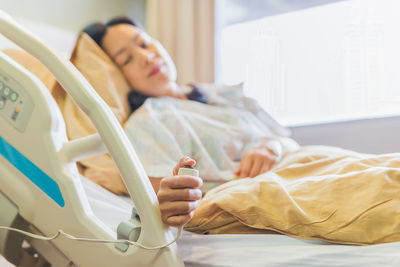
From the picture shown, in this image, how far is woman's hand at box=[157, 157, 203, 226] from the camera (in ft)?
1.95

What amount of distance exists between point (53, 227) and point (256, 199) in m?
0.35

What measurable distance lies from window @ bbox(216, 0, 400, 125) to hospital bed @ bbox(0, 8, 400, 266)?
52.4 inches

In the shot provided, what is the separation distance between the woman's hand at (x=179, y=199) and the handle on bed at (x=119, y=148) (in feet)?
0.05

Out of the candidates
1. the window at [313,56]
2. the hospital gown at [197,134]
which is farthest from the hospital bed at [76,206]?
the window at [313,56]

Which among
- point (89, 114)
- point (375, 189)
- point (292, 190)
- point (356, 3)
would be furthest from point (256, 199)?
point (356, 3)

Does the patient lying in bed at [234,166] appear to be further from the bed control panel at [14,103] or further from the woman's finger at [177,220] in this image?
the bed control panel at [14,103]

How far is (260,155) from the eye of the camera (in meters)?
1.15

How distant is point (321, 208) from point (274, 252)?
0.11 meters

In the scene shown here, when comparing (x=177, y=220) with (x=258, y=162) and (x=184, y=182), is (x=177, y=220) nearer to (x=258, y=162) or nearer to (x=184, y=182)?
(x=184, y=182)

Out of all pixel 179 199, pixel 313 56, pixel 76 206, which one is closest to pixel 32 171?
pixel 76 206

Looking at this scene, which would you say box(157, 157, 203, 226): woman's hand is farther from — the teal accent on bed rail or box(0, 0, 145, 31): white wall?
box(0, 0, 145, 31): white wall

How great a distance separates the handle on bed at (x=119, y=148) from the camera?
596 mm

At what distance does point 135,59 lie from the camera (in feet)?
5.01

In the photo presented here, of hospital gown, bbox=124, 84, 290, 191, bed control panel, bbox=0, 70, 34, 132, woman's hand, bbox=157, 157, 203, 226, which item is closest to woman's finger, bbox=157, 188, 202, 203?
woman's hand, bbox=157, 157, 203, 226
